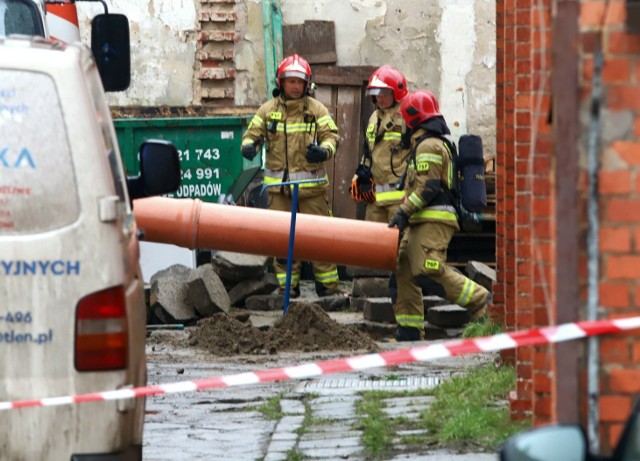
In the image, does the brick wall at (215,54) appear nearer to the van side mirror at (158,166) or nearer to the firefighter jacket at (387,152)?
the firefighter jacket at (387,152)

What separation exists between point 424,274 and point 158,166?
6541mm

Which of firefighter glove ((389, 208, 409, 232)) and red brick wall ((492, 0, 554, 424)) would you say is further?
firefighter glove ((389, 208, 409, 232))

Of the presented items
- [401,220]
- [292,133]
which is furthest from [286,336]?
[292,133]

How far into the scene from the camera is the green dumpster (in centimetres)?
1625

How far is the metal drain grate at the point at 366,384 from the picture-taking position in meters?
9.53

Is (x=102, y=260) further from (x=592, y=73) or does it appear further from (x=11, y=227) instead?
(x=592, y=73)

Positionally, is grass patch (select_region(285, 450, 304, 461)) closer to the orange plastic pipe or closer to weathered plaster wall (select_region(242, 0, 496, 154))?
the orange plastic pipe

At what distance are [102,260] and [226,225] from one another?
7939 millimetres

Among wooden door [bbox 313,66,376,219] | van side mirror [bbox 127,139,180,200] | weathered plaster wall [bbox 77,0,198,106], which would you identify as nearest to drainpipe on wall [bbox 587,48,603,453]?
van side mirror [bbox 127,139,180,200]

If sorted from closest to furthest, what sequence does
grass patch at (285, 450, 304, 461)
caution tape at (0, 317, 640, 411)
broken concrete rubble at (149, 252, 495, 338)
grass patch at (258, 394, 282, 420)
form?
caution tape at (0, 317, 640, 411)
grass patch at (285, 450, 304, 461)
grass patch at (258, 394, 282, 420)
broken concrete rubble at (149, 252, 495, 338)

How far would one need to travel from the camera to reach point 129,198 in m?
6.16

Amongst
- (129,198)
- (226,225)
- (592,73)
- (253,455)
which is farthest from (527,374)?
(226,225)

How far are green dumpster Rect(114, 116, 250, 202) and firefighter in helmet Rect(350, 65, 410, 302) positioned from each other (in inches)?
85.7

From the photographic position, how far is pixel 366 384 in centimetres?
980
